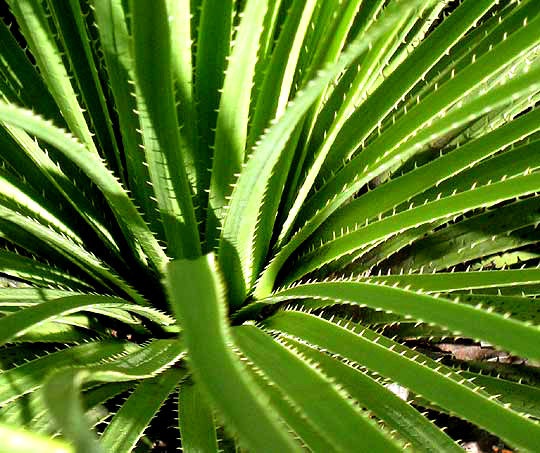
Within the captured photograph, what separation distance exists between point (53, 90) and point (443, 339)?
63 cm

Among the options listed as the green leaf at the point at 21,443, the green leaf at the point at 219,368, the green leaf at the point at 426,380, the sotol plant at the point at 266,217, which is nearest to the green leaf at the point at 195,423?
the sotol plant at the point at 266,217

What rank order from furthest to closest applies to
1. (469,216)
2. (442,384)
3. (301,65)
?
(469,216), (301,65), (442,384)

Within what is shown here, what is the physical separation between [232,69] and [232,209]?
0.46ft

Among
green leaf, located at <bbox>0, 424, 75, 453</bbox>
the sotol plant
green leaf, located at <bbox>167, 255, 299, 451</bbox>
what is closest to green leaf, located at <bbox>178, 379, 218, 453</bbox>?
the sotol plant

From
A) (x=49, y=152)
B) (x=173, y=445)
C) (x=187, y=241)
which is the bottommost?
(x=173, y=445)

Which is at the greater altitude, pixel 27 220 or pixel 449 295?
pixel 27 220

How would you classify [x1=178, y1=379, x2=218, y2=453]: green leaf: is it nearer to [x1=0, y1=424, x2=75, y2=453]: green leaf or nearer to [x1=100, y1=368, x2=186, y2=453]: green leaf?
[x1=100, y1=368, x2=186, y2=453]: green leaf

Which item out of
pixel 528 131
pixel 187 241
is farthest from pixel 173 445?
pixel 528 131

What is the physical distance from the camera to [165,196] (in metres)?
0.69

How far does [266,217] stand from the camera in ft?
2.51

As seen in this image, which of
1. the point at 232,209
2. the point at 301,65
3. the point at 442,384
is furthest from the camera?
the point at 301,65

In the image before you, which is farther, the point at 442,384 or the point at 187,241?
the point at 187,241

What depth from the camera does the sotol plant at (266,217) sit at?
537 millimetres

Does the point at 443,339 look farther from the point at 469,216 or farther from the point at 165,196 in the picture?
the point at 165,196
